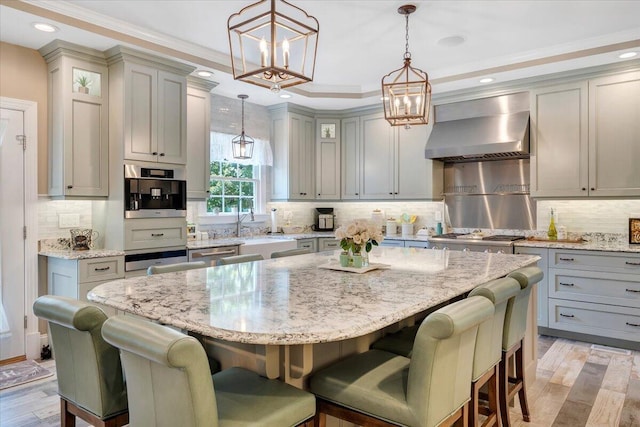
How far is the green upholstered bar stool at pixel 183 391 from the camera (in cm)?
122

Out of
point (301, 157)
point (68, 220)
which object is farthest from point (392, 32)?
point (68, 220)

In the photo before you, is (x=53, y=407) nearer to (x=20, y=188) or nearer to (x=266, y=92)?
(x=20, y=188)

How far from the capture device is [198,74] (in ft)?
14.8

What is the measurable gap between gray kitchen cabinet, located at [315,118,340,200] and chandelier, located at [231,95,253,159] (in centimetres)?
110

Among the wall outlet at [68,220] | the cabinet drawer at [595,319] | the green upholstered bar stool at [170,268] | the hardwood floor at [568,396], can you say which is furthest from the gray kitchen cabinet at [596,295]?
the wall outlet at [68,220]

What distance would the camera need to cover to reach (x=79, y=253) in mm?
Answer: 3615

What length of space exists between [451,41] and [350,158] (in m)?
2.43

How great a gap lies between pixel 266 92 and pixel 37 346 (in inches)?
141

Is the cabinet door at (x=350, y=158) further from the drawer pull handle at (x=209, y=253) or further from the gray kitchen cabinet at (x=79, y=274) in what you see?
the gray kitchen cabinet at (x=79, y=274)

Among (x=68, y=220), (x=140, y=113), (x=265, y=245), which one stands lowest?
(x=265, y=245)

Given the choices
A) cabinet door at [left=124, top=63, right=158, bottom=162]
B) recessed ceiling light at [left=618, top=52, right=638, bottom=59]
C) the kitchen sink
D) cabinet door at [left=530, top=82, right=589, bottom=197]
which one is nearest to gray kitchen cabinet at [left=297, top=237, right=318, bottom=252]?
the kitchen sink

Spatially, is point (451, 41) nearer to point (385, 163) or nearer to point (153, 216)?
point (385, 163)

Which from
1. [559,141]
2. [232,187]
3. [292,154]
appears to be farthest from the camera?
[292,154]

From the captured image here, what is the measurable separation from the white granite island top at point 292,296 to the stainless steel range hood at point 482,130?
2126mm
